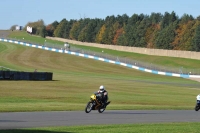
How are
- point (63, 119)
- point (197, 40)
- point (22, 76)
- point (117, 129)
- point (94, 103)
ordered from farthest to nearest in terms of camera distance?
point (197, 40) → point (22, 76) → point (94, 103) → point (63, 119) → point (117, 129)

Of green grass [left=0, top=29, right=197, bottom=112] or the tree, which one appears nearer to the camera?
green grass [left=0, top=29, right=197, bottom=112]

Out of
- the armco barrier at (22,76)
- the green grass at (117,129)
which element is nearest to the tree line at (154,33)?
the armco barrier at (22,76)

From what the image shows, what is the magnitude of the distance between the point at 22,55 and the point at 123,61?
23.0 metres

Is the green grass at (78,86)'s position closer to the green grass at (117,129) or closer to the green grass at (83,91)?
the green grass at (83,91)

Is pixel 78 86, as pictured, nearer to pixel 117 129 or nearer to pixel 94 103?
pixel 94 103

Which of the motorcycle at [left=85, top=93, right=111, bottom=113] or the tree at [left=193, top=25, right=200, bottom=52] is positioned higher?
the tree at [left=193, top=25, right=200, bottom=52]

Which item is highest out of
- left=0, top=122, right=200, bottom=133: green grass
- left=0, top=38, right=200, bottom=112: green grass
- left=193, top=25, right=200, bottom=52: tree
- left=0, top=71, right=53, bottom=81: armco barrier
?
left=193, top=25, right=200, bottom=52: tree

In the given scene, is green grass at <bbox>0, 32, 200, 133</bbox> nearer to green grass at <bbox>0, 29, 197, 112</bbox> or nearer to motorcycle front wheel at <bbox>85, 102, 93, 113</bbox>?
green grass at <bbox>0, 29, 197, 112</bbox>

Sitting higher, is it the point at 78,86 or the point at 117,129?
the point at 117,129

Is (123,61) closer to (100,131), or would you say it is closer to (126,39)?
(126,39)

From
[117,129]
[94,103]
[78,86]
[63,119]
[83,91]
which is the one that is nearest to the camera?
[117,129]

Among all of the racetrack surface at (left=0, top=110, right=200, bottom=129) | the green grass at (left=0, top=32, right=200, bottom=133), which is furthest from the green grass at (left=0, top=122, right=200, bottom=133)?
the racetrack surface at (left=0, top=110, right=200, bottom=129)

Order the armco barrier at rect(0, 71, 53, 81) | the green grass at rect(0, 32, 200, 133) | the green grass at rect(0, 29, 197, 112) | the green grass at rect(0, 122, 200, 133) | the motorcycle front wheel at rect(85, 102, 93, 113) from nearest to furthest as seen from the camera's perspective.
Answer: the green grass at rect(0, 122, 200, 133) → the green grass at rect(0, 32, 200, 133) → the motorcycle front wheel at rect(85, 102, 93, 113) → the green grass at rect(0, 29, 197, 112) → the armco barrier at rect(0, 71, 53, 81)

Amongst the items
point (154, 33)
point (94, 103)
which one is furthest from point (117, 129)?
point (154, 33)
